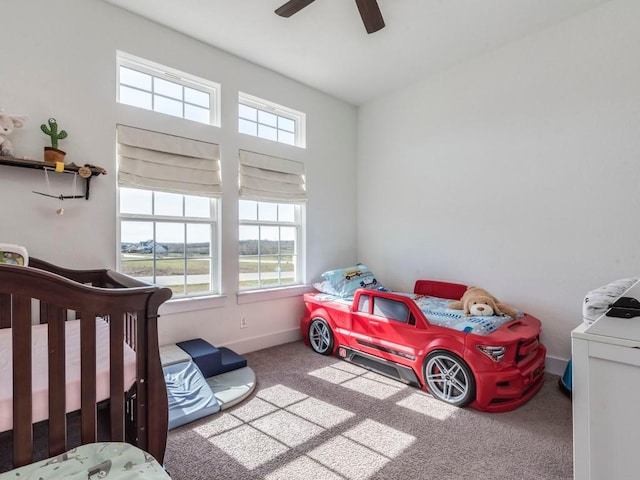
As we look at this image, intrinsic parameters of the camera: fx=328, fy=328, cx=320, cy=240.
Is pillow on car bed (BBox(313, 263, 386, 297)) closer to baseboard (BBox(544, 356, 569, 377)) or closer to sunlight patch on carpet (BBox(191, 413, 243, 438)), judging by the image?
baseboard (BBox(544, 356, 569, 377))

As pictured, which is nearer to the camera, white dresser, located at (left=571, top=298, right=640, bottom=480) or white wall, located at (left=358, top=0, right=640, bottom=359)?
white dresser, located at (left=571, top=298, right=640, bottom=480)

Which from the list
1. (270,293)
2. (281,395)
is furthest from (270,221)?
(281,395)

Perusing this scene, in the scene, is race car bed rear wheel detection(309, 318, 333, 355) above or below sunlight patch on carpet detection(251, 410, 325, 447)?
above

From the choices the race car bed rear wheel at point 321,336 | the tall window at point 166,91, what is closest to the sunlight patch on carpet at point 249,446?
the race car bed rear wheel at point 321,336

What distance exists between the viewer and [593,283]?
263 centimetres

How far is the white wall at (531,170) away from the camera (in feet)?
8.36

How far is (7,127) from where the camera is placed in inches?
80.2

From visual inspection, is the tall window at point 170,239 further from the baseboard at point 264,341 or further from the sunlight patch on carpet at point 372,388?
the sunlight patch on carpet at point 372,388

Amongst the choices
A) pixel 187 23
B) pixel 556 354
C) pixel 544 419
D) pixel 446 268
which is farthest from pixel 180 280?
pixel 556 354

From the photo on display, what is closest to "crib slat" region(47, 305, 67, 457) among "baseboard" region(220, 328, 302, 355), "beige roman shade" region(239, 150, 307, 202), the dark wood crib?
the dark wood crib

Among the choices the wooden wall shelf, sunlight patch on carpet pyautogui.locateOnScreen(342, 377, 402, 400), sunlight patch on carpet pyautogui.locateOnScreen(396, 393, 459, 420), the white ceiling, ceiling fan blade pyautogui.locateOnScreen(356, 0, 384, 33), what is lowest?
sunlight patch on carpet pyautogui.locateOnScreen(396, 393, 459, 420)

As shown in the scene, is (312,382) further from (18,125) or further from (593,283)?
(18,125)

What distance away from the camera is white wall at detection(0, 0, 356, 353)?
7.22 ft

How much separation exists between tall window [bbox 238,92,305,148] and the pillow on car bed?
157cm
